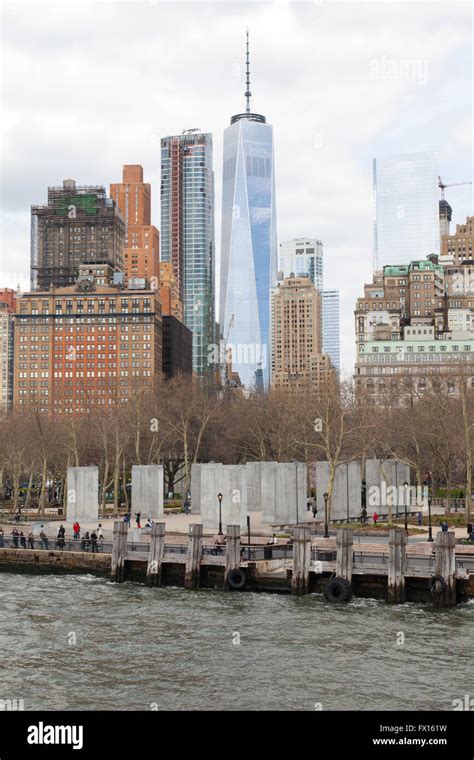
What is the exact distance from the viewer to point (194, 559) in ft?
173

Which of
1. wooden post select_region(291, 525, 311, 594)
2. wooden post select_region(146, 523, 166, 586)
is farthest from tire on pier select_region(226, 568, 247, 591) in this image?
wooden post select_region(146, 523, 166, 586)

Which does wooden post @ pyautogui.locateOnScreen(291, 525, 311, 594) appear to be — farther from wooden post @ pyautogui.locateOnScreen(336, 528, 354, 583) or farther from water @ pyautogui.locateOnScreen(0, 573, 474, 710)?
wooden post @ pyautogui.locateOnScreen(336, 528, 354, 583)

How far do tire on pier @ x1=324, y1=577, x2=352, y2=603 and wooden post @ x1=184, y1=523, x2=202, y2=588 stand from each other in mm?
7632

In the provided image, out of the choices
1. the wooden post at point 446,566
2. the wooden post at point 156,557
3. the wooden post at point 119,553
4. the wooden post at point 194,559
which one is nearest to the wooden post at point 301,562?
the wooden post at point 194,559

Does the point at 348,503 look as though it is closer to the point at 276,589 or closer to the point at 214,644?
the point at 276,589

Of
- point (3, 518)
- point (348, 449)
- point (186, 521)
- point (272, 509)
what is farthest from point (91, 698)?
point (348, 449)

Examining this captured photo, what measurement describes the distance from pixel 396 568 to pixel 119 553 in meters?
16.1

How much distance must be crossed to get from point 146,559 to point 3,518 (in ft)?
113

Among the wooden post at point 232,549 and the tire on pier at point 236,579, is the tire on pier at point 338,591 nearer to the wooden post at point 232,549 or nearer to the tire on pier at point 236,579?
the tire on pier at point 236,579

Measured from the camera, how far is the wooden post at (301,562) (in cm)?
4934

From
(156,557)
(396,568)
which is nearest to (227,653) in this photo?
(396,568)

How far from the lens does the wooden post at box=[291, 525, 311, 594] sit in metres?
49.3

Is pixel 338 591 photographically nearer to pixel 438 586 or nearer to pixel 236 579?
pixel 438 586
